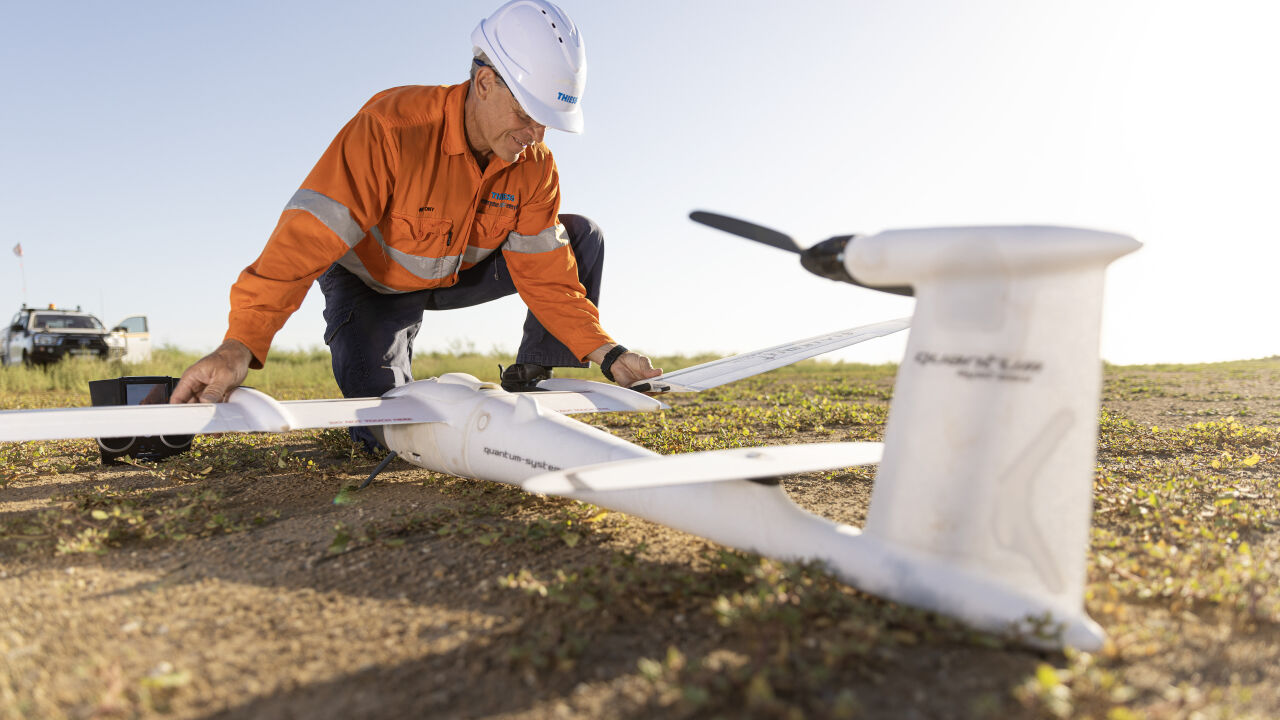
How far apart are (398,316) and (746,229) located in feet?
13.4

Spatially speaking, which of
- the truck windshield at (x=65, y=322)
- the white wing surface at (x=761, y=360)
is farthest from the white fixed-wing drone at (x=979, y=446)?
the truck windshield at (x=65, y=322)

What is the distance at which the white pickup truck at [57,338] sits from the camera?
64.3ft

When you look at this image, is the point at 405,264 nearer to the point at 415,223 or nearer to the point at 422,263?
the point at 422,263

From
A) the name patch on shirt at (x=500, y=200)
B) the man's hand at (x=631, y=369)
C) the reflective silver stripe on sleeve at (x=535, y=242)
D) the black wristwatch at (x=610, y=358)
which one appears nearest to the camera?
the man's hand at (x=631, y=369)

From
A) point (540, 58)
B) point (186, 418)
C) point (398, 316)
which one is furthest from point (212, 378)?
point (540, 58)

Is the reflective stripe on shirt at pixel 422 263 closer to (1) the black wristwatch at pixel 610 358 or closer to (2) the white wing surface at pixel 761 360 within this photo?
(1) the black wristwatch at pixel 610 358

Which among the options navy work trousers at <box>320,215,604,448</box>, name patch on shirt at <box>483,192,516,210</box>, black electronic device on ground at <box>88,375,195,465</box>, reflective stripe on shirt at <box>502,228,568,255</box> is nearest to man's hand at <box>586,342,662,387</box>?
navy work trousers at <box>320,215,604,448</box>

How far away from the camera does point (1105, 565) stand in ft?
8.20

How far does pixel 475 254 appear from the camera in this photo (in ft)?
19.0

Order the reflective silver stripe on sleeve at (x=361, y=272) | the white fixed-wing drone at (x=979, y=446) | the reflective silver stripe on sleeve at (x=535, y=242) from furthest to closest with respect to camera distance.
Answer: the reflective silver stripe on sleeve at (x=535, y=242) → the reflective silver stripe on sleeve at (x=361, y=272) → the white fixed-wing drone at (x=979, y=446)

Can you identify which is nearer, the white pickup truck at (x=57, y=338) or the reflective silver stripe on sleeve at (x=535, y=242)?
the reflective silver stripe on sleeve at (x=535, y=242)

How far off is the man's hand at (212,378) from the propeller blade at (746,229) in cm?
280

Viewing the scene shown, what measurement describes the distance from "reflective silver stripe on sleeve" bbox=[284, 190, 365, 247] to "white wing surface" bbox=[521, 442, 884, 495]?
9.39ft

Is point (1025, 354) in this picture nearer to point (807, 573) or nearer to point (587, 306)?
point (807, 573)
